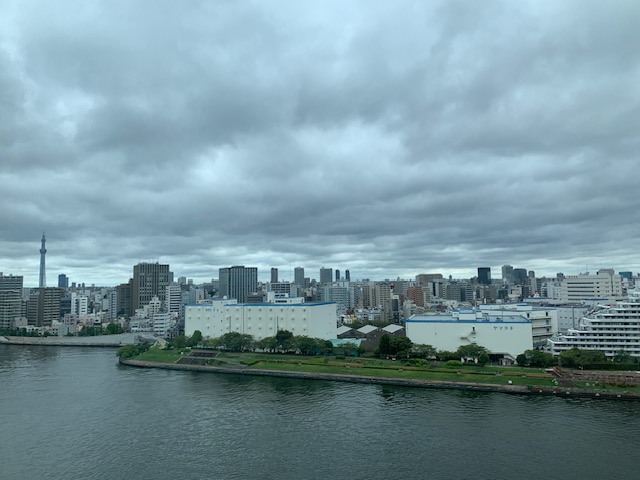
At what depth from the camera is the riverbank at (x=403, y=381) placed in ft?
73.4

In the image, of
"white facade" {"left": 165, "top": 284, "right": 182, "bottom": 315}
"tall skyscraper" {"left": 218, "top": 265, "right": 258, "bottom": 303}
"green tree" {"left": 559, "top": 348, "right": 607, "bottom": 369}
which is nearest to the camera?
"green tree" {"left": 559, "top": 348, "right": 607, "bottom": 369}

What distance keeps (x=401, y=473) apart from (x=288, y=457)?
3.69 meters

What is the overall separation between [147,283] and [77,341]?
29278 millimetres

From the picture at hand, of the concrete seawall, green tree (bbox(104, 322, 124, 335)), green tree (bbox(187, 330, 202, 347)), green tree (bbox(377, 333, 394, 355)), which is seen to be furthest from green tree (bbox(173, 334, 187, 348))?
green tree (bbox(104, 322, 124, 335))

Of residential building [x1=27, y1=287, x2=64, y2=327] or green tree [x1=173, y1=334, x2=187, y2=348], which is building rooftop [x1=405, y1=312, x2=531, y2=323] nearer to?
green tree [x1=173, y1=334, x2=187, y2=348]

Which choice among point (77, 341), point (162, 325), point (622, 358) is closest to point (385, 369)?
point (622, 358)

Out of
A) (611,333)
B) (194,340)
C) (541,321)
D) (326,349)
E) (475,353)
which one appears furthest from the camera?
(194,340)

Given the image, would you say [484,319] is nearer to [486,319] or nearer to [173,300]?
[486,319]

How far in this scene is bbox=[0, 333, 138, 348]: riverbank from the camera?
49.2m

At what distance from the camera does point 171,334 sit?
176ft

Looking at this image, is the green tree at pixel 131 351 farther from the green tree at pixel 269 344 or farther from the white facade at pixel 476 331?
the white facade at pixel 476 331

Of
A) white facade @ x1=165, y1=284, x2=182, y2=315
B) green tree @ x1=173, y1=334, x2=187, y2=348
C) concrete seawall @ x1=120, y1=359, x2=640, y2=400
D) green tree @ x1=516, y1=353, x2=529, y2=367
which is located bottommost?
concrete seawall @ x1=120, y1=359, x2=640, y2=400

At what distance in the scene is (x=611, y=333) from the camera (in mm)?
28453

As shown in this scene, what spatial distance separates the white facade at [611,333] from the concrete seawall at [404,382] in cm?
730
